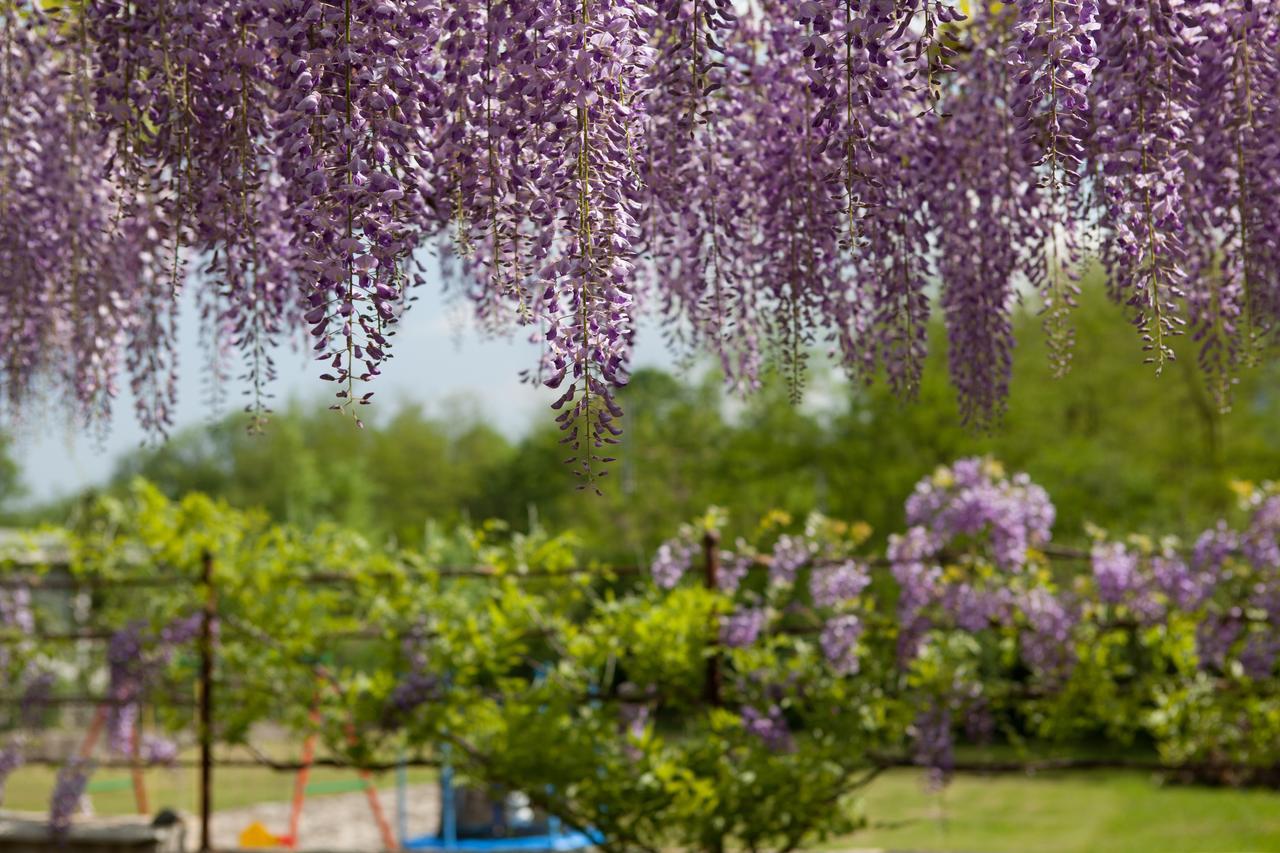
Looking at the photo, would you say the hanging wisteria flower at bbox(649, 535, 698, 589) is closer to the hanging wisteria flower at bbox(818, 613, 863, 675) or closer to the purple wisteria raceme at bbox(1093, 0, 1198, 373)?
the hanging wisteria flower at bbox(818, 613, 863, 675)

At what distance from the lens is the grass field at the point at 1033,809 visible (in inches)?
291

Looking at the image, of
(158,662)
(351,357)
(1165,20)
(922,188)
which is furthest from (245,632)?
(1165,20)

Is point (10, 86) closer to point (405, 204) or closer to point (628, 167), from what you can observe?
point (405, 204)

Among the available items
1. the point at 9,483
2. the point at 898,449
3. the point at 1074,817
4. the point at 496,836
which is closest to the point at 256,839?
the point at 496,836

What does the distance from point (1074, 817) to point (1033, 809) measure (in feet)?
1.47

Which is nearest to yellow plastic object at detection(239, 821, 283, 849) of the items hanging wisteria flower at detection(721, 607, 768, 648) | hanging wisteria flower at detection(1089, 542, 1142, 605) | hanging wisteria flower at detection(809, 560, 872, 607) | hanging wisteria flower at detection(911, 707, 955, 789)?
hanging wisteria flower at detection(721, 607, 768, 648)

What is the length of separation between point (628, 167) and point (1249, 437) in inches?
656

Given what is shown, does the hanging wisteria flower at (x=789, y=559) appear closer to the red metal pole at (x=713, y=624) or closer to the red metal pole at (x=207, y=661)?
the red metal pole at (x=713, y=624)

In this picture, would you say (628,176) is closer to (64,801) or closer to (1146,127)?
(1146,127)

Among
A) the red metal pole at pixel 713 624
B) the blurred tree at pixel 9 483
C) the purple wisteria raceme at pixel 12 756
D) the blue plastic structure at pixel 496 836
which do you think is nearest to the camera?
the red metal pole at pixel 713 624

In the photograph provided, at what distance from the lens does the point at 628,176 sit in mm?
1876

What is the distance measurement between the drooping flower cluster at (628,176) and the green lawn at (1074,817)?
3973 mm

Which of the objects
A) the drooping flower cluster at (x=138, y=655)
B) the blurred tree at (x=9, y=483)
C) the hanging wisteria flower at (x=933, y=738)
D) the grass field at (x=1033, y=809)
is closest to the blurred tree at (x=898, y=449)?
the grass field at (x=1033, y=809)

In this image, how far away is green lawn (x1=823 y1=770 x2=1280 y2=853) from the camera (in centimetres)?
736
